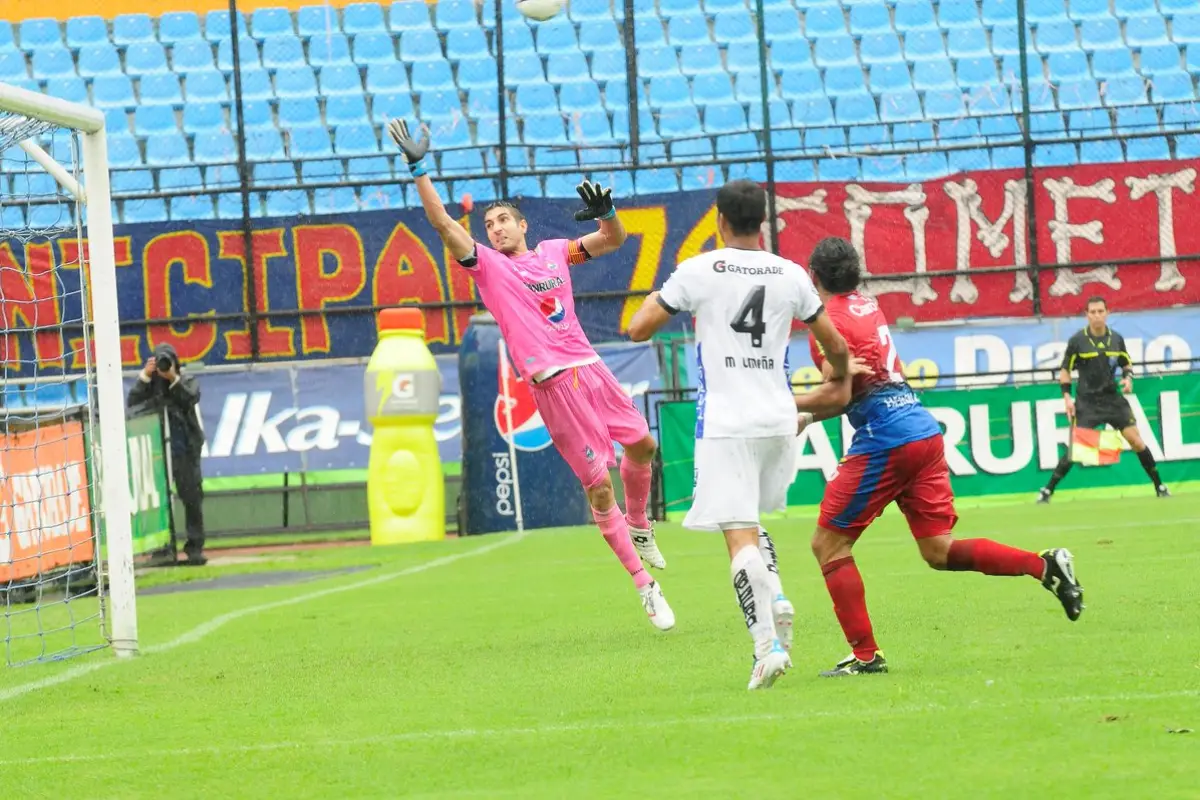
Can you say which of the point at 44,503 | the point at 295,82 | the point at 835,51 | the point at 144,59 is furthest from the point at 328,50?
the point at 44,503

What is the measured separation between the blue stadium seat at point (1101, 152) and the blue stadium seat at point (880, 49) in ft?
12.8

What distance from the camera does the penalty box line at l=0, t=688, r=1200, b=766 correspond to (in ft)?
17.5

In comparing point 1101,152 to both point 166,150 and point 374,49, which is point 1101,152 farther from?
point 166,150

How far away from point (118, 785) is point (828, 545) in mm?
2825

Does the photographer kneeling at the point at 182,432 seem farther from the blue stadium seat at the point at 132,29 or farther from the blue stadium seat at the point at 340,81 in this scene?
the blue stadium seat at the point at 132,29

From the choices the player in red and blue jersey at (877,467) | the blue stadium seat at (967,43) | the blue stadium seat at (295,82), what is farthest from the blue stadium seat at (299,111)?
the player in red and blue jersey at (877,467)

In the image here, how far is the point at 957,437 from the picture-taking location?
1936cm

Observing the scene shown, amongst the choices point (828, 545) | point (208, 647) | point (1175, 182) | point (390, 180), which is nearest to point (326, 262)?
point (390, 180)

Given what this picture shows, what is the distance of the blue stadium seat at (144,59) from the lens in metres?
26.7

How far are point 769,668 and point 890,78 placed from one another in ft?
68.5

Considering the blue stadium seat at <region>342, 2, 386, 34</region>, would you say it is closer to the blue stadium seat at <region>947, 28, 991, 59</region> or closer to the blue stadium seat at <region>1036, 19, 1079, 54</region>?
the blue stadium seat at <region>947, 28, 991, 59</region>

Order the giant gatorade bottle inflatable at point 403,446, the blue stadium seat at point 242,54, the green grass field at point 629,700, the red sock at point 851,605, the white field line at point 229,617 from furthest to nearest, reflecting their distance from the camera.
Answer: the blue stadium seat at point 242,54
the giant gatorade bottle inflatable at point 403,446
the white field line at point 229,617
the red sock at point 851,605
the green grass field at point 629,700

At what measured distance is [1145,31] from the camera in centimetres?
2666

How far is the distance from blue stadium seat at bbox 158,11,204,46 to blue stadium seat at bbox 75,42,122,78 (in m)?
0.76
